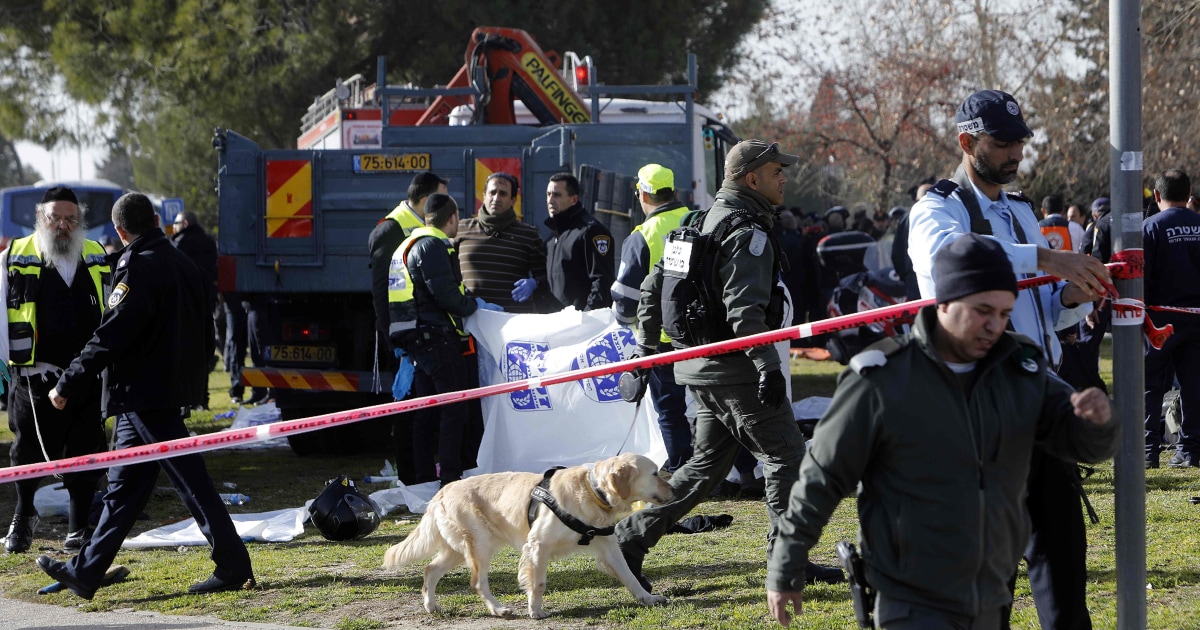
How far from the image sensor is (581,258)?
8.64 m

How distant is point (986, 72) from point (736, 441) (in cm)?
2304

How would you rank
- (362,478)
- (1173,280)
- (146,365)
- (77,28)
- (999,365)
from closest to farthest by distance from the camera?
(999,365), (146,365), (1173,280), (362,478), (77,28)

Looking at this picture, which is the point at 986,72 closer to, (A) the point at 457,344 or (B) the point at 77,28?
(B) the point at 77,28

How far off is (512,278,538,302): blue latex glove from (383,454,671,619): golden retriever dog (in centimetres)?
340

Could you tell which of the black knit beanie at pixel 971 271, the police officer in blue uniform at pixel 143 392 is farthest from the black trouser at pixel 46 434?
the black knit beanie at pixel 971 271

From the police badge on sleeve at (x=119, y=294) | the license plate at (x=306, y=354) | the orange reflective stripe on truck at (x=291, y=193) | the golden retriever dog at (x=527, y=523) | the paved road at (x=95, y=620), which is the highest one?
the orange reflective stripe on truck at (x=291, y=193)

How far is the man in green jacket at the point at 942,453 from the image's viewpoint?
3121 mm

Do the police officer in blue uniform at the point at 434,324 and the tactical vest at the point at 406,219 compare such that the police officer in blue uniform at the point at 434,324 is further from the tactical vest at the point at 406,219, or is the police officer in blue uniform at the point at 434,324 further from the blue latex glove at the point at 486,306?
the blue latex glove at the point at 486,306

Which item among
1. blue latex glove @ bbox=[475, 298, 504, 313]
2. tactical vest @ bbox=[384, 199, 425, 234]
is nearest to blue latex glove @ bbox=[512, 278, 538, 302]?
blue latex glove @ bbox=[475, 298, 504, 313]

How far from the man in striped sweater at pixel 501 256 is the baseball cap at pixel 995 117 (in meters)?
4.99

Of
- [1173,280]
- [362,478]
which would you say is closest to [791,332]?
[1173,280]

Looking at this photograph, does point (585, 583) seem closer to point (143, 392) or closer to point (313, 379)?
point (143, 392)

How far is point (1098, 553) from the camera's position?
19.5 ft

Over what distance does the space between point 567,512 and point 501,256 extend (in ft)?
13.3
